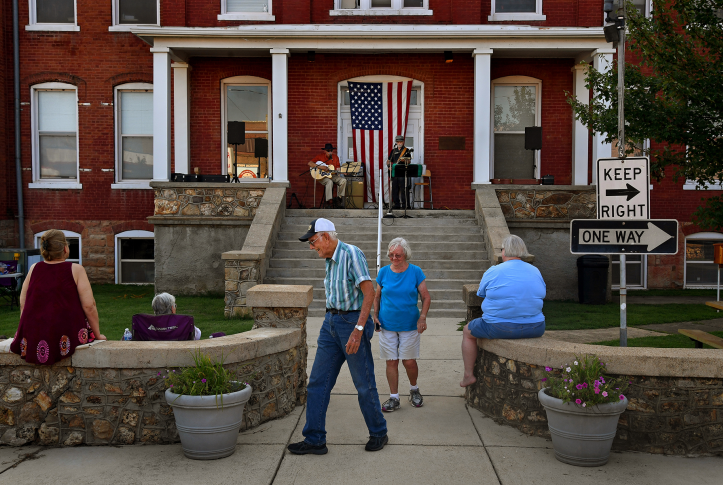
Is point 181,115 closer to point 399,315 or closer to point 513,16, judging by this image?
point 513,16

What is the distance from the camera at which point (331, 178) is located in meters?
15.1

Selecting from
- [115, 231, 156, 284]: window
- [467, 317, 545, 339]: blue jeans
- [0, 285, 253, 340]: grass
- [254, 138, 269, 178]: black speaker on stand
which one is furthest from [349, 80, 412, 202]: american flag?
[467, 317, 545, 339]: blue jeans

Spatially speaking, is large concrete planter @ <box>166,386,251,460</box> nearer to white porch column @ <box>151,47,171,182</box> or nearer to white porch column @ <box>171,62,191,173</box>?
white porch column @ <box>151,47,171,182</box>

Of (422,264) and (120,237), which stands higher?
(120,237)

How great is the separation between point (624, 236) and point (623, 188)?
0.43 m

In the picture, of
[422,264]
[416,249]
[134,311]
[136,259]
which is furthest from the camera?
[136,259]

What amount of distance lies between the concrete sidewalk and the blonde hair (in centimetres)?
150

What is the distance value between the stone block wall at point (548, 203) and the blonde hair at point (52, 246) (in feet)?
31.9

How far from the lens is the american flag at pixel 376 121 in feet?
51.8

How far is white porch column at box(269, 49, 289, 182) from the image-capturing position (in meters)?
14.4

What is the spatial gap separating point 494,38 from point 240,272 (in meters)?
7.97

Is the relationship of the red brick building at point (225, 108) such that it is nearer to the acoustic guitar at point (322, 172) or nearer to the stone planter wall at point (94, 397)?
the acoustic guitar at point (322, 172)

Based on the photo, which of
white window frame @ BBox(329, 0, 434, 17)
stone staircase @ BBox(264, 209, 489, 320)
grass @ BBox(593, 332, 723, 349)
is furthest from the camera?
white window frame @ BBox(329, 0, 434, 17)

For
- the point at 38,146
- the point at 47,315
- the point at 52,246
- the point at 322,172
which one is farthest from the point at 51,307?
the point at 38,146
